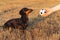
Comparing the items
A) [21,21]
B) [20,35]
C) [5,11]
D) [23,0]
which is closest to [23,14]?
[21,21]

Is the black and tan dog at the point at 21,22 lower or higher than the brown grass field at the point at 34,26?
higher

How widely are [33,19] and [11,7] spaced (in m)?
2.27

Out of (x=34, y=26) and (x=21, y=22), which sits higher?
(x=21, y=22)

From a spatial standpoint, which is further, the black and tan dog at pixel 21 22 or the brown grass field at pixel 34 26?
the black and tan dog at pixel 21 22

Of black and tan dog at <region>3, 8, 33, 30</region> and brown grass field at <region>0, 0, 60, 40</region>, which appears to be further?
black and tan dog at <region>3, 8, 33, 30</region>

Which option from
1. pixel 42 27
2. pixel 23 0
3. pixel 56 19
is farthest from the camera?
pixel 23 0

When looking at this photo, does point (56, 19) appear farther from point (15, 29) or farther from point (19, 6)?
point (19, 6)

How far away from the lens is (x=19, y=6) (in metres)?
13.2

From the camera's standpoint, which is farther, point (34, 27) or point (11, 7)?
point (11, 7)

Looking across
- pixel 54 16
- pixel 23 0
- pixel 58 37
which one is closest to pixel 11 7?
pixel 23 0

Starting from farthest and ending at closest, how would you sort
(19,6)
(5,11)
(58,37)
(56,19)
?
(19,6) < (5,11) < (56,19) < (58,37)

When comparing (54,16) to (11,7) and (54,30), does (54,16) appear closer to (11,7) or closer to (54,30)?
(54,30)

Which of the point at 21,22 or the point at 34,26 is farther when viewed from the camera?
the point at 34,26

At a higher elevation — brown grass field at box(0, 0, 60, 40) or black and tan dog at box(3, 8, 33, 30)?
black and tan dog at box(3, 8, 33, 30)
